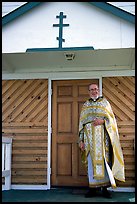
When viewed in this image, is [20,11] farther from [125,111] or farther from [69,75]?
[125,111]

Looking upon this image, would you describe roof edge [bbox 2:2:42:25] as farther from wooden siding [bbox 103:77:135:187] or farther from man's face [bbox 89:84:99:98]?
wooden siding [bbox 103:77:135:187]

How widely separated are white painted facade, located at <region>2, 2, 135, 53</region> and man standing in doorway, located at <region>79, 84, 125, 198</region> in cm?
82

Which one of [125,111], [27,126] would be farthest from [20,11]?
[125,111]

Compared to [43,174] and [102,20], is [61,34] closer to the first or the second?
[102,20]

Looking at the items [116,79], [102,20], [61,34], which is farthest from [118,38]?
[116,79]

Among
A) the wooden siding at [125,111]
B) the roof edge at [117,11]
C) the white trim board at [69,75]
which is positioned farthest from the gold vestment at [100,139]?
the roof edge at [117,11]

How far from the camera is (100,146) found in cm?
444

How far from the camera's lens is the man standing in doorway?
439cm

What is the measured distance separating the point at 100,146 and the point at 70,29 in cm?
179

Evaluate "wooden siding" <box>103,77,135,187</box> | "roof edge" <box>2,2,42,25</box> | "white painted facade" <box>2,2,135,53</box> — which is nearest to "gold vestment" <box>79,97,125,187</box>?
"wooden siding" <box>103,77,135,187</box>

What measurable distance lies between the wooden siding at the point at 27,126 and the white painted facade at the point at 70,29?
52.7 inches

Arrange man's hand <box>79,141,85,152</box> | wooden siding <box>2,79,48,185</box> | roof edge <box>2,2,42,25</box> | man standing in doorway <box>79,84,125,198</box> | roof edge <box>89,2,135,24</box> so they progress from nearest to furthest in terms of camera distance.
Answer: roof edge <box>89,2,135,24</box> < roof edge <box>2,2,42,25</box> < man standing in doorway <box>79,84,125,198</box> < man's hand <box>79,141,85,152</box> < wooden siding <box>2,79,48,185</box>

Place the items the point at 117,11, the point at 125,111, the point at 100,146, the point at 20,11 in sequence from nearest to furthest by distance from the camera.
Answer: the point at 117,11 → the point at 20,11 → the point at 100,146 → the point at 125,111

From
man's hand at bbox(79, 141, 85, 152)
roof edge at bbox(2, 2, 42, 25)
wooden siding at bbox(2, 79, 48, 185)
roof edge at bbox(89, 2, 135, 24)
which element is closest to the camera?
roof edge at bbox(89, 2, 135, 24)
